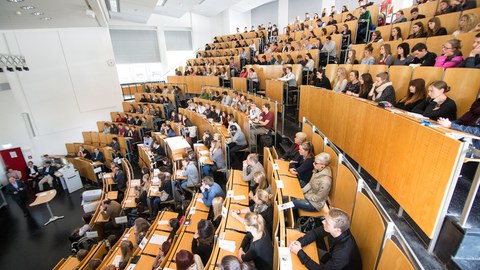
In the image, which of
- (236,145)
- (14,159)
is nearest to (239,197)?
(236,145)

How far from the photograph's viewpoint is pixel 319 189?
270 centimetres

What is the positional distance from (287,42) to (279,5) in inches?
229

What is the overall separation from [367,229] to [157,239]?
3.01 m

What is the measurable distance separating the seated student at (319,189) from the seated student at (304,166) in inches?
13.7

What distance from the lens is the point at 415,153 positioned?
206cm

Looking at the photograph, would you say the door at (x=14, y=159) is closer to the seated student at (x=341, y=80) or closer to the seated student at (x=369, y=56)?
the seated student at (x=341, y=80)

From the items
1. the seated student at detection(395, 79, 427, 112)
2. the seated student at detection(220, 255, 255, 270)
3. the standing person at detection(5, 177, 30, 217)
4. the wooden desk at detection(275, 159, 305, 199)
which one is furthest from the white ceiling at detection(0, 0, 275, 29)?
the seated student at detection(395, 79, 427, 112)

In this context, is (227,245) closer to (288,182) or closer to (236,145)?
(288,182)

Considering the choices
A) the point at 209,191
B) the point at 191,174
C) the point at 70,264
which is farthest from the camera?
the point at 191,174

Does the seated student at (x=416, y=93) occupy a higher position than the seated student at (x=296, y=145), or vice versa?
the seated student at (x=416, y=93)

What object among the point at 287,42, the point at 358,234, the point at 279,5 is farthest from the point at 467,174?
the point at 279,5

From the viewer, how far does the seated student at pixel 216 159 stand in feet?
16.6

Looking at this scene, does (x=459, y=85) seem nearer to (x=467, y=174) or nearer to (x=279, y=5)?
(x=467, y=174)

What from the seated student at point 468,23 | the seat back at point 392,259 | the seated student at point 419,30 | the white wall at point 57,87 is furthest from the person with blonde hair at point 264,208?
the white wall at point 57,87
